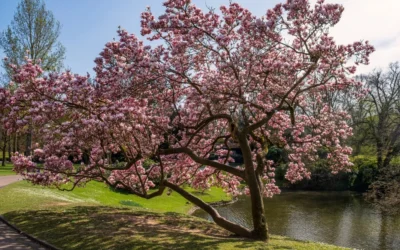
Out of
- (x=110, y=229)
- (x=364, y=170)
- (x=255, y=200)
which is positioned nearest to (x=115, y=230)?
(x=110, y=229)

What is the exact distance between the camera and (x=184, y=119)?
15.0 metres

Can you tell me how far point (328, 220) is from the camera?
26484mm

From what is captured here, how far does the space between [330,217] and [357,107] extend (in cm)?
2762

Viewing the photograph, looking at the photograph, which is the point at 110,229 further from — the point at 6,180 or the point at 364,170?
the point at 364,170

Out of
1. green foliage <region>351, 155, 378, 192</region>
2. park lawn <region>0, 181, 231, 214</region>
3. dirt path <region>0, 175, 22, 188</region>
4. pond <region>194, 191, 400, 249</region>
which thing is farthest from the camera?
green foliage <region>351, 155, 378, 192</region>

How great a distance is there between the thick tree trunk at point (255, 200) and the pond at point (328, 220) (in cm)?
1001

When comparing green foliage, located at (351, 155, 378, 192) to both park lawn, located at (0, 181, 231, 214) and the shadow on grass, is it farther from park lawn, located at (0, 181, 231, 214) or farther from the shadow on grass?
the shadow on grass

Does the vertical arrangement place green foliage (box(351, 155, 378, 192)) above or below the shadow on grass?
above

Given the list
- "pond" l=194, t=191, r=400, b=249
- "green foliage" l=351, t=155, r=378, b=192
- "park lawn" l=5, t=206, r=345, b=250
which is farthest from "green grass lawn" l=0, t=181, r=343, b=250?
"green foliage" l=351, t=155, r=378, b=192

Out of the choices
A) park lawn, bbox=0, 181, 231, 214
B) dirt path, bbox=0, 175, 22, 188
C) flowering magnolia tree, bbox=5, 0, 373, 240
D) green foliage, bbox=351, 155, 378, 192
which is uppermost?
flowering magnolia tree, bbox=5, 0, 373, 240

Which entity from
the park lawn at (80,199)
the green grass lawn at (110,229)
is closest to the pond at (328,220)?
the park lawn at (80,199)

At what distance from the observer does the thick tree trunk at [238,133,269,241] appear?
12250 mm

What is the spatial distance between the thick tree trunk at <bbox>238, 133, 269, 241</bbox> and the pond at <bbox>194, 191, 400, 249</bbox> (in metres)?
10.0

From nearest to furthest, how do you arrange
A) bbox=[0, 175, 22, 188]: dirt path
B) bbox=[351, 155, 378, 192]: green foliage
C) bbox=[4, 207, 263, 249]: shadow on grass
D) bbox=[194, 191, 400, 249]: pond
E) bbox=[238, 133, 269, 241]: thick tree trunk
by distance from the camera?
bbox=[4, 207, 263, 249]: shadow on grass
bbox=[238, 133, 269, 241]: thick tree trunk
bbox=[194, 191, 400, 249]: pond
bbox=[0, 175, 22, 188]: dirt path
bbox=[351, 155, 378, 192]: green foliage
